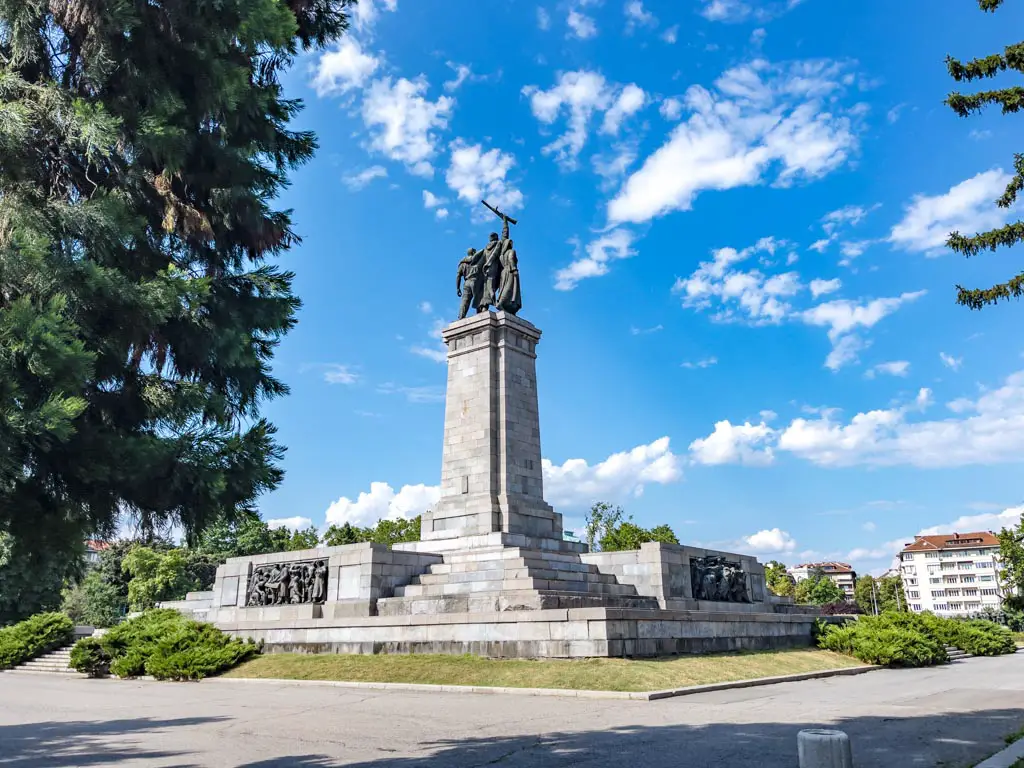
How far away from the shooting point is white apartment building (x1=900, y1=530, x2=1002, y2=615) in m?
122

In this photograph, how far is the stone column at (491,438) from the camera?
2344cm

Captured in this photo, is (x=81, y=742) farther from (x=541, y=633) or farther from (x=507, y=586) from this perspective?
(x=507, y=586)

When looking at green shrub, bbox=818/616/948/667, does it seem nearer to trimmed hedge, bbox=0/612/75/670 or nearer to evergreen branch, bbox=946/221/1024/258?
evergreen branch, bbox=946/221/1024/258

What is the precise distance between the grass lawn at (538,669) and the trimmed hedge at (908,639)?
1540mm

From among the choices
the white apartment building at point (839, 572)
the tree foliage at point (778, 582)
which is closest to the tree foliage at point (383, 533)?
the tree foliage at point (778, 582)

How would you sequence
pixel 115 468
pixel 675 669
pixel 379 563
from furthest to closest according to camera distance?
pixel 379 563 < pixel 675 669 < pixel 115 468

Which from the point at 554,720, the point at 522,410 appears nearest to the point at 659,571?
the point at 522,410

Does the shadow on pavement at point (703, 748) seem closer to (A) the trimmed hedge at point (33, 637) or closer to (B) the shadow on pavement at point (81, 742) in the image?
(B) the shadow on pavement at point (81, 742)

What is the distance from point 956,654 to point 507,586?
52.2 feet

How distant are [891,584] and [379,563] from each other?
11552cm

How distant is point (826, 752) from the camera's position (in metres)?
5.24

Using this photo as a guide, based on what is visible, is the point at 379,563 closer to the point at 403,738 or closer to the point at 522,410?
the point at 522,410

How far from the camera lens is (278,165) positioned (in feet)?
26.2

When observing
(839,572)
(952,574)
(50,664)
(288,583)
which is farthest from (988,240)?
(839,572)
